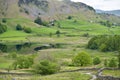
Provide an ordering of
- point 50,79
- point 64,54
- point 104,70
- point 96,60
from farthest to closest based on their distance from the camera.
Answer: point 64,54
point 96,60
point 104,70
point 50,79

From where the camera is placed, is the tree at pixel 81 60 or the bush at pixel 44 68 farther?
the tree at pixel 81 60

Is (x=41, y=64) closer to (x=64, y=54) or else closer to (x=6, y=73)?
(x=6, y=73)

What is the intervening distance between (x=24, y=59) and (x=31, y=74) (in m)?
41.9

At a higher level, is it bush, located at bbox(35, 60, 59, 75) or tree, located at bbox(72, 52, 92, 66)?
bush, located at bbox(35, 60, 59, 75)

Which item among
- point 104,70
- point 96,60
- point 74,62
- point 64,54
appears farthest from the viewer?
point 64,54

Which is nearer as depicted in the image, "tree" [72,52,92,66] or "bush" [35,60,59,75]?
"bush" [35,60,59,75]

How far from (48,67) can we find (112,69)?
15371 millimetres

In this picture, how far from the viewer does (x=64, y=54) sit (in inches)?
7835

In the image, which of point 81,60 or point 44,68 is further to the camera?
point 81,60

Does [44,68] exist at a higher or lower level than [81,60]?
higher

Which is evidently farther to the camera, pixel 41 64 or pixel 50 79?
pixel 41 64

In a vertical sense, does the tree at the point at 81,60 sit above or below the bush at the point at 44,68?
below

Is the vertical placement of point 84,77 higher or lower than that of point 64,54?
higher

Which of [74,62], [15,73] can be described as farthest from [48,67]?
[74,62]
